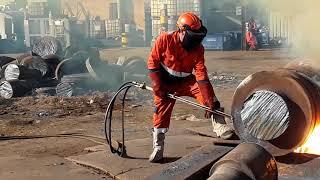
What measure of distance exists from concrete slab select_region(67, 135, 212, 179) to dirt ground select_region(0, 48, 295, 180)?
13 cm

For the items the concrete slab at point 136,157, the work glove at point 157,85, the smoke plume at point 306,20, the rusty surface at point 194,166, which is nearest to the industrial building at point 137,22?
the smoke plume at point 306,20

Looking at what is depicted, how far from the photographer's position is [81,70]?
11.6 m

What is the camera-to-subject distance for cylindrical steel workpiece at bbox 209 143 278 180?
12.2ft

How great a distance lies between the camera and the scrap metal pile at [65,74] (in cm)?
1054

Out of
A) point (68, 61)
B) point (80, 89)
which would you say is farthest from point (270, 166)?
point (68, 61)

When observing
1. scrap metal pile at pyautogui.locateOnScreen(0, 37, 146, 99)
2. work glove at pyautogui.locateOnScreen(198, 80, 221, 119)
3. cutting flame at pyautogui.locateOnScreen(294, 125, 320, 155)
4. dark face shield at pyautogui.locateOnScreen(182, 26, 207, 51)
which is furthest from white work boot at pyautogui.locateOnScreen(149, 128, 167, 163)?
scrap metal pile at pyautogui.locateOnScreen(0, 37, 146, 99)

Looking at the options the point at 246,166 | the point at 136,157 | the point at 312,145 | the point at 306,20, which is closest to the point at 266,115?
the point at 312,145

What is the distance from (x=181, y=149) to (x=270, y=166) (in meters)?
1.78

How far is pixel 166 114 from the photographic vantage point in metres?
5.12

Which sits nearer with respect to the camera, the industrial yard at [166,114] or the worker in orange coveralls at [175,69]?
the industrial yard at [166,114]

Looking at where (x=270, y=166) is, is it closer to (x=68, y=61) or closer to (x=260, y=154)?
(x=260, y=154)

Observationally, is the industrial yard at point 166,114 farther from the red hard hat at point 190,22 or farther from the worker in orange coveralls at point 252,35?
the worker in orange coveralls at point 252,35

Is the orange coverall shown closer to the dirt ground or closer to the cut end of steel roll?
the cut end of steel roll

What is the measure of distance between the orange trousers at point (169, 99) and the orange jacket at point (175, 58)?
4.6 inches
